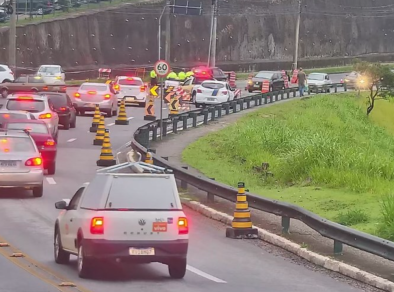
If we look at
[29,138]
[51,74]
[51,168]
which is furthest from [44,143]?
[51,74]

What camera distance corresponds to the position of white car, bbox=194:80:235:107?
54688mm

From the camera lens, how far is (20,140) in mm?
23719

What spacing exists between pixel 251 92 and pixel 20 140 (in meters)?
46.5

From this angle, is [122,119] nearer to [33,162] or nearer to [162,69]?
[162,69]

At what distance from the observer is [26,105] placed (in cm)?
3378

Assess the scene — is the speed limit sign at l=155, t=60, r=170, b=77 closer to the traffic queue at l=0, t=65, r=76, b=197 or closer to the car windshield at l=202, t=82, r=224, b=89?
the traffic queue at l=0, t=65, r=76, b=197

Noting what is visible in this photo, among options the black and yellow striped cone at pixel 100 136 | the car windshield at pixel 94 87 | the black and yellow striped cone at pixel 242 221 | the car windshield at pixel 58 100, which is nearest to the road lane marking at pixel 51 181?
the black and yellow striped cone at pixel 242 221

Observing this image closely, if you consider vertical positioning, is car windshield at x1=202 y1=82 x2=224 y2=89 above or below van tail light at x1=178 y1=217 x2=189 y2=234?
below

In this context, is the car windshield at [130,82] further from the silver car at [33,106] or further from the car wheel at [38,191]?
the car wheel at [38,191]

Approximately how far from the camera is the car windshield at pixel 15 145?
23297 mm

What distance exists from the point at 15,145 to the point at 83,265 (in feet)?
34.4

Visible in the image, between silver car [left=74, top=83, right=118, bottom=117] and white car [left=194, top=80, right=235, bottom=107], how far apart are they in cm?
900

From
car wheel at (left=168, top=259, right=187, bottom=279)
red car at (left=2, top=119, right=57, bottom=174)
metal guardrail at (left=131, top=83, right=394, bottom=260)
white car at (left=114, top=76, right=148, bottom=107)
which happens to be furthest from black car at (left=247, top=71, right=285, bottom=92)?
car wheel at (left=168, top=259, right=187, bottom=279)

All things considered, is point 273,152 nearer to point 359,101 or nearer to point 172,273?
point 172,273
